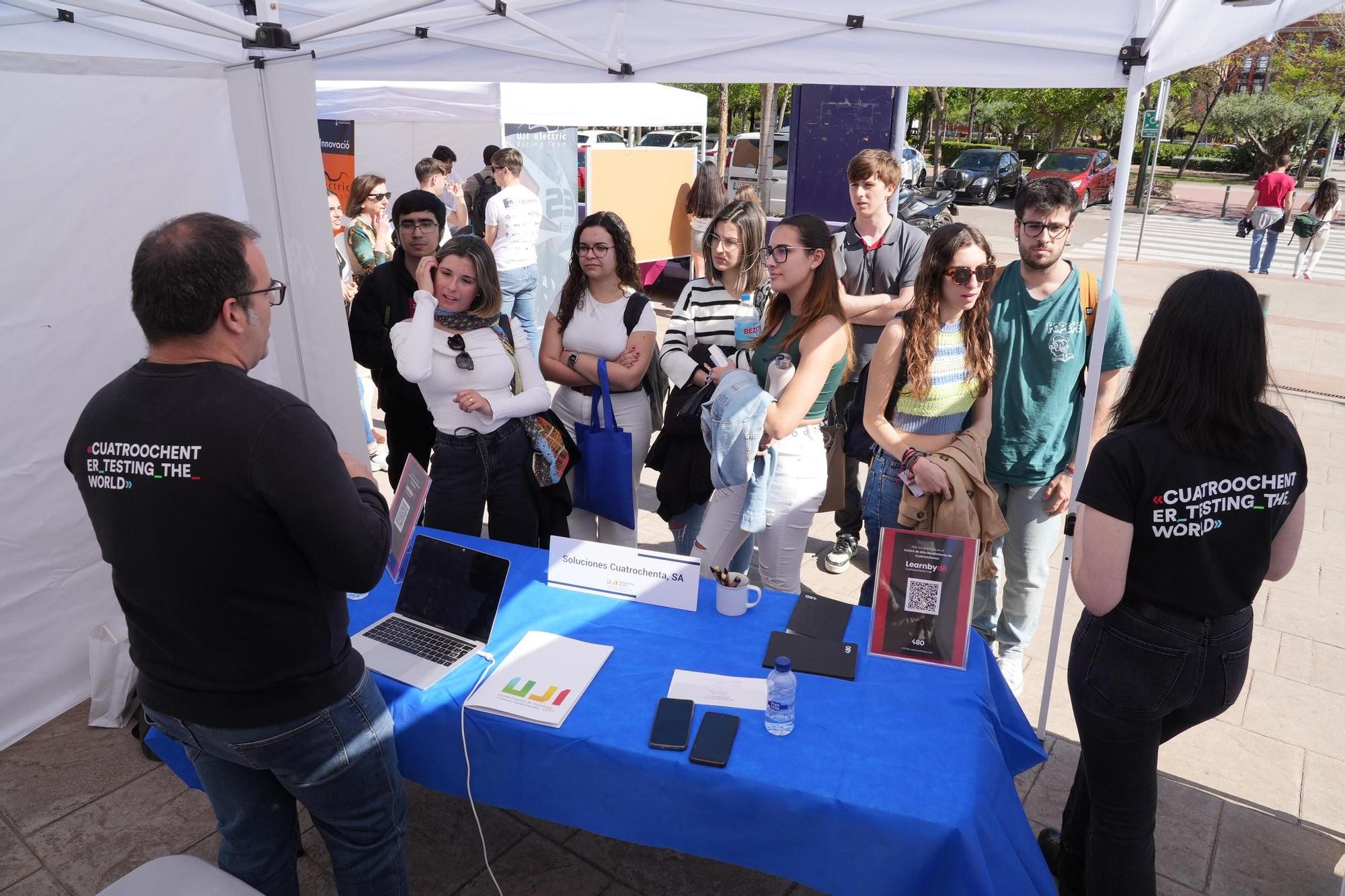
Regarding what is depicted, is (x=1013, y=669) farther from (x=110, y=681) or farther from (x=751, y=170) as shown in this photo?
(x=751, y=170)

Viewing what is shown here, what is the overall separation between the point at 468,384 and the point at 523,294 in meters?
4.06

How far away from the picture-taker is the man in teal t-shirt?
282 cm

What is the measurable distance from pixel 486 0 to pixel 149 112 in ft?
4.05

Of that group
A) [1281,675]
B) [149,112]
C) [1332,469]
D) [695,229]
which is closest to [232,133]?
[149,112]

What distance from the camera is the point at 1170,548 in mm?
1783

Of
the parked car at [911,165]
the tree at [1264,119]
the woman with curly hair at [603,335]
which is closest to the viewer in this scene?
the woman with curly hair at [603,335]

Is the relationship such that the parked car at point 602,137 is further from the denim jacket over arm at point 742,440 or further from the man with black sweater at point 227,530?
the man with black sweater at point 227,530

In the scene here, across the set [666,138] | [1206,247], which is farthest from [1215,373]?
[666,138]

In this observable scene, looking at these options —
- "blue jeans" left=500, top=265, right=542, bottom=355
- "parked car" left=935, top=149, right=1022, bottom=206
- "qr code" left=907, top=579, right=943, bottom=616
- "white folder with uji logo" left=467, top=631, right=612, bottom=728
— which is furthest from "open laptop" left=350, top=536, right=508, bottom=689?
"parked car" left=935, top=149, right=1022, bottom=206

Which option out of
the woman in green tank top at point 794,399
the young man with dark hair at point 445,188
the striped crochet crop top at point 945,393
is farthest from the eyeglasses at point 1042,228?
the young man with dark hair at point 445,188

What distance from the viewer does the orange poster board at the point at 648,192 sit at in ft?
26.6

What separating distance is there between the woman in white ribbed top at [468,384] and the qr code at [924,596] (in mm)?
1465

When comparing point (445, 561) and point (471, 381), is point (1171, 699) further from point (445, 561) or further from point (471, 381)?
point (471, 381)

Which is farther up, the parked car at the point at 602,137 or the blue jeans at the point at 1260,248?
the parked car at the point at 602,137
